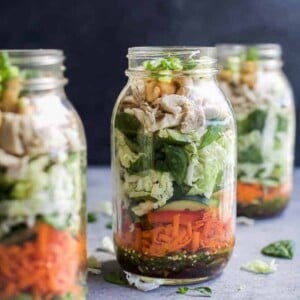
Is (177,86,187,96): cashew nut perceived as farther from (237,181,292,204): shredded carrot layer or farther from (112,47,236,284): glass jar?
(237,181,292,204): shredded carrot layer

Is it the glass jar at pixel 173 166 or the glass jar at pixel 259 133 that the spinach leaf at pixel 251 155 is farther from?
the glass jar at pixel 173 166

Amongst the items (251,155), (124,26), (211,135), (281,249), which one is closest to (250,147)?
(251,155)

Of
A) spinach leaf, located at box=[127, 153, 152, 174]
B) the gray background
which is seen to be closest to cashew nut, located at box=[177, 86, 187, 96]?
spinach leaf, located at box=[127, 153, 152, 174]

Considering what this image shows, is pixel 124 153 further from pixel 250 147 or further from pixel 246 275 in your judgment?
pixel 250 147

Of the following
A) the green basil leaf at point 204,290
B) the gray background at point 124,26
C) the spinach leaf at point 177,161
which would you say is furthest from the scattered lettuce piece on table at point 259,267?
the gray background at point 124,26

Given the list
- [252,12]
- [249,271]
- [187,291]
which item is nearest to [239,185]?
[249,271]

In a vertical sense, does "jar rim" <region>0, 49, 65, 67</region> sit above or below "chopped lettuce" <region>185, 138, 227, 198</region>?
above
